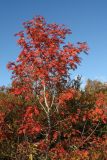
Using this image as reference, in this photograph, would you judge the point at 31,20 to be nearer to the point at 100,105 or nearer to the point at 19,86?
the point at 19,86

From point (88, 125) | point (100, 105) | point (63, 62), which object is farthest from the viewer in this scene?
point (88, 125)

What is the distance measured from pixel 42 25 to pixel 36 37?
1.66 ft

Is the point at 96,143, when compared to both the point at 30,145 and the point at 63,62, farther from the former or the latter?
the point at 63,62

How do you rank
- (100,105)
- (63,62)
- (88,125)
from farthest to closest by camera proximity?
(88,125)
(100,105)
(63,62)

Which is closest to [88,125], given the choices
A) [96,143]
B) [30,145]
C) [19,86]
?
[96,143]

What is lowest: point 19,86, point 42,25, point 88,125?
point 88,125

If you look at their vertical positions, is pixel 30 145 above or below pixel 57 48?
below

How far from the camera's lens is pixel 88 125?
51.2 ft

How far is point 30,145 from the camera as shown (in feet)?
42.1

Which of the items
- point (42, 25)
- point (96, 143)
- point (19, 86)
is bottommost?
point (96, 143)

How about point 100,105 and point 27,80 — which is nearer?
point 27,80

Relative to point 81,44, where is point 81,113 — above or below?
below

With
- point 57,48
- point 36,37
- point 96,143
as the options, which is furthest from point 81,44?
point 96,143

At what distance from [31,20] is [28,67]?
1655 millimetres
